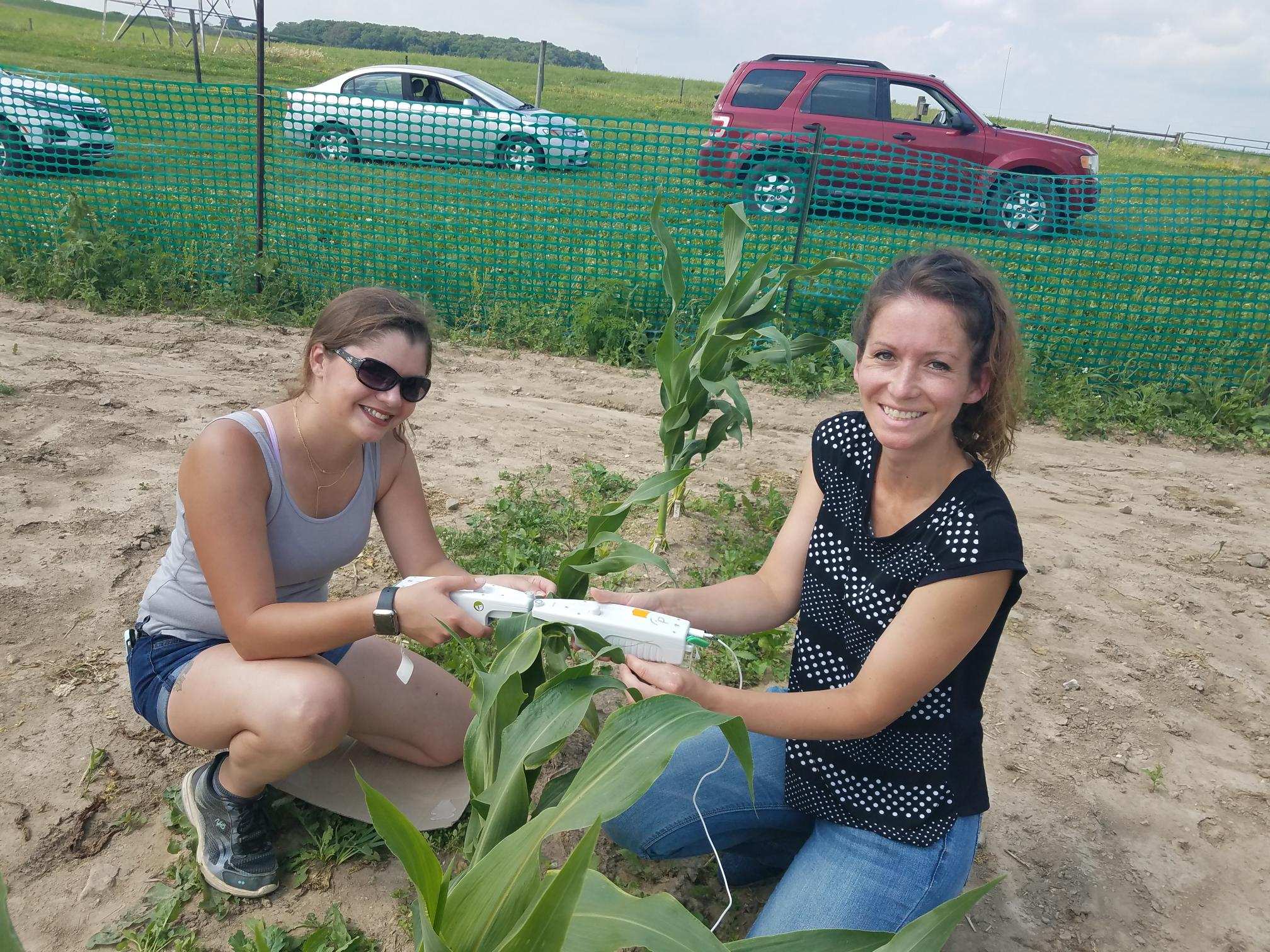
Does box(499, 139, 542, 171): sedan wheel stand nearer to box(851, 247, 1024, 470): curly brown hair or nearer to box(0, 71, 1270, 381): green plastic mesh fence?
box(0, 71, 1270, 381): green plastic mesh fence

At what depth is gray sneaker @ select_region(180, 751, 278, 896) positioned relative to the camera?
199 centimetres

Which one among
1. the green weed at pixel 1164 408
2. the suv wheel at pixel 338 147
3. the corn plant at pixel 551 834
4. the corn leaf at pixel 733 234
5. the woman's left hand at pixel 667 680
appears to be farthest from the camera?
the suv wheel at pixel 338 147

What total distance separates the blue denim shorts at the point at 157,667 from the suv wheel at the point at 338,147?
5.07 metres

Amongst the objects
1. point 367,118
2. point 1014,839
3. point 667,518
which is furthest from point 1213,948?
point 367,118

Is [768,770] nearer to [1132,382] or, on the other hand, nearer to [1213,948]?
[1213,948]

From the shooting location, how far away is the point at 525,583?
77.2 inches

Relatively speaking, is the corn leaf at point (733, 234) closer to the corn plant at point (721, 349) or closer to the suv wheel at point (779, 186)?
the corn plant at point (721, 349)

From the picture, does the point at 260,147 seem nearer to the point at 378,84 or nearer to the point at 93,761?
the point at 93,761

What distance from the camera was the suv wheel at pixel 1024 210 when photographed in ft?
20.8

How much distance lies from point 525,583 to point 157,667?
2.81 ft

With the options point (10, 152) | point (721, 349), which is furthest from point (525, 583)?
point (10, 152)

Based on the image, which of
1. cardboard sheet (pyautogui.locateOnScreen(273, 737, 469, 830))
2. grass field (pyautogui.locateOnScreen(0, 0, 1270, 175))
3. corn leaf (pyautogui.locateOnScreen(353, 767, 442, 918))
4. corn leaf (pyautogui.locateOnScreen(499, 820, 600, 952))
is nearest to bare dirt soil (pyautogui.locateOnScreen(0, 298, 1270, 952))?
cardboard sheet (pyautogui.locateOnScreen(273, 737, 469, 830))

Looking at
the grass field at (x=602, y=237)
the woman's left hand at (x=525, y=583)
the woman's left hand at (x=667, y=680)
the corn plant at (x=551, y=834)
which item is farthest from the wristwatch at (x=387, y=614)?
the grass field at (x=602, y=237)

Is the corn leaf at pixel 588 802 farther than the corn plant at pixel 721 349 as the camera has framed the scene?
No
